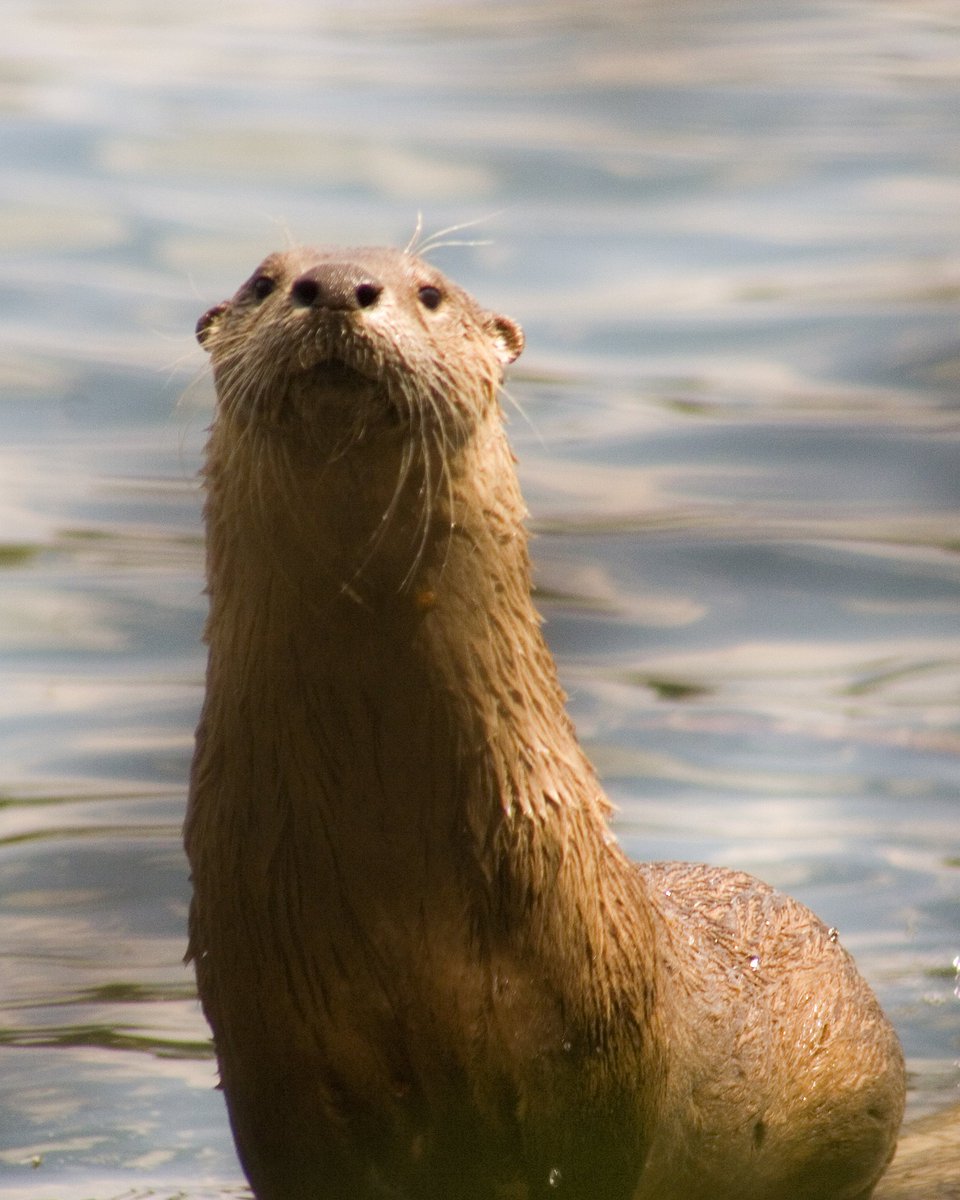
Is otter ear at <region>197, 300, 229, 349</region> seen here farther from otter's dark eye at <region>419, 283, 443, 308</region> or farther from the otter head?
otter's dark eye at <region>419, 283, 443, 308</region>

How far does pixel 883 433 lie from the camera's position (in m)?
10.1

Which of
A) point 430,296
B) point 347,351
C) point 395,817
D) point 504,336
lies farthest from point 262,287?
point 395,817

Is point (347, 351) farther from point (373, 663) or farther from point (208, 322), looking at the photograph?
point (208, 322)

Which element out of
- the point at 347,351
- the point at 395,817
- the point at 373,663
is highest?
the point at 347,351

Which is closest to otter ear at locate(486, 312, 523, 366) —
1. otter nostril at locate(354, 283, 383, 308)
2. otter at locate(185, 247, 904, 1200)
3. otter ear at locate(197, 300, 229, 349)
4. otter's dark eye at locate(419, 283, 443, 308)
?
otter at locate(185, 247, 904, 1200)

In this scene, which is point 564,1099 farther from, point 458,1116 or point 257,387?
point 257,387

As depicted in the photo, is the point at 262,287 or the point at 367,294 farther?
the point at 262,287

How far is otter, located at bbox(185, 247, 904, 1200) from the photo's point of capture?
10.6 ft

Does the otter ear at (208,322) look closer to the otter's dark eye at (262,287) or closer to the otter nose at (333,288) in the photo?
the otter's dark eye at (262,287)

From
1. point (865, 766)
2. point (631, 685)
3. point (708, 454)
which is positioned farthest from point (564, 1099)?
point (708, 454)

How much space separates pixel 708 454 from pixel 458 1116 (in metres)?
6.73

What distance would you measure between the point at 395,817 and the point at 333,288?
0.72 metres

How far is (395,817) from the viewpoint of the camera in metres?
3.31

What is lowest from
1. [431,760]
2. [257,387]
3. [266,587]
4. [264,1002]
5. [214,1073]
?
[214,1073]
